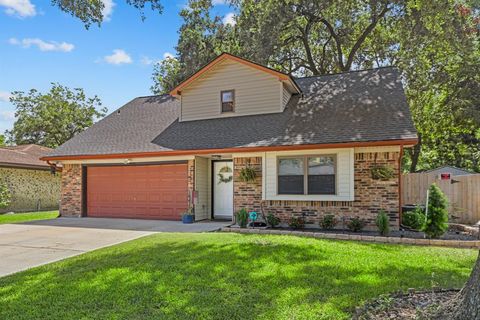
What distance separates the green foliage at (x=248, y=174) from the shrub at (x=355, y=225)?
3.11m

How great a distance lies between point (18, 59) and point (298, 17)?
11.8 meters

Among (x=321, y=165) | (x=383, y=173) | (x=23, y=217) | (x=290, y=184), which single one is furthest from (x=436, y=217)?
(x=23, y=217)

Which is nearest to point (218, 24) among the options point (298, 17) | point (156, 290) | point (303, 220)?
point (298, 17)

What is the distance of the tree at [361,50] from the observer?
49.6ft

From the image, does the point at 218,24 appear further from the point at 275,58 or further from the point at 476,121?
the point at 476,121

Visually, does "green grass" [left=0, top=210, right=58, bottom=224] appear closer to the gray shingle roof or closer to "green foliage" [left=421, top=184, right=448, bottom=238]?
the gray shingle roof

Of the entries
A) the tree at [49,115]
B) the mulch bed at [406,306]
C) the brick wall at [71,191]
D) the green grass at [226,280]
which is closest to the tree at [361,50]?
the brick wall at [71,191]

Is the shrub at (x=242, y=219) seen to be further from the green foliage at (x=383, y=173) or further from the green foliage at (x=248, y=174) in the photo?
the green foliage at (x=383, y=173)

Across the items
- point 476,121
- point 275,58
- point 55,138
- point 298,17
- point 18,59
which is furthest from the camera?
point 55,138

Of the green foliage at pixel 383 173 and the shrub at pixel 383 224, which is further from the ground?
the green foliage at pixel 383 173

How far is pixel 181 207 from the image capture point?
11.9m

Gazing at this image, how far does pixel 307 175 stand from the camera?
10016 millimetres

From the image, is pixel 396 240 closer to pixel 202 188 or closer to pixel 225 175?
pixel 225 175

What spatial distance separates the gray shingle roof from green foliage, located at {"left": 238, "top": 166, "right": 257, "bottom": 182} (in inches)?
31.2
